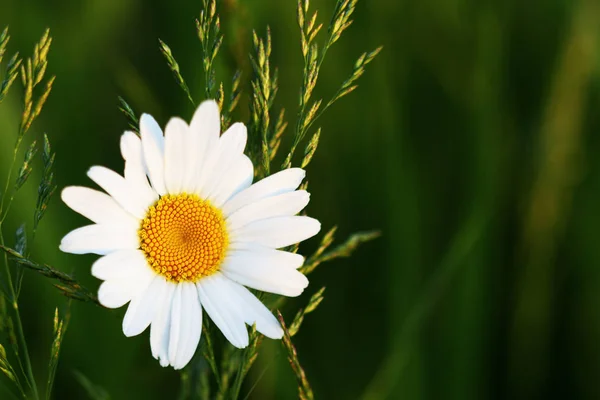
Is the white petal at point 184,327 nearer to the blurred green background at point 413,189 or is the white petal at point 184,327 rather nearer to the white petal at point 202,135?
the white petal at point 202,135

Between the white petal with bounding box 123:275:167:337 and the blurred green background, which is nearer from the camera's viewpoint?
the white petal with bounding box 123:275:167:337

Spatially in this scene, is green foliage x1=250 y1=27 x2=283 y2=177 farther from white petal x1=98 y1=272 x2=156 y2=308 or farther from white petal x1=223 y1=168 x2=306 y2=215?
white petal x1=98 y1=272 x2=156 y2=308

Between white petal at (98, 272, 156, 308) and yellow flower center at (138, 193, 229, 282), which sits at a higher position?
yellow flower center at (138, 193, 229, 282)

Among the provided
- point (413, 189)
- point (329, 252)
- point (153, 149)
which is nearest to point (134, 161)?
point (153, 149)

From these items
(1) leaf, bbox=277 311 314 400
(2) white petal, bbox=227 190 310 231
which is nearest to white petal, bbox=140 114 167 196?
(2) white petal, bbox=227 190 310 231

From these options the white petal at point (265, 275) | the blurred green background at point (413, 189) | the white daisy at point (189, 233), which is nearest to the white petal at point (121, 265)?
the white daisy at point (189, 233)

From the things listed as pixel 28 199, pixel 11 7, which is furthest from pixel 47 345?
pixel 11 7
